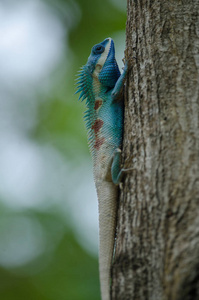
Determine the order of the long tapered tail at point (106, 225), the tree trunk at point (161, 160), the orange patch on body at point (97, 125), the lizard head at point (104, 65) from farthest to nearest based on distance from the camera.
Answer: the lizard head at point (104, 65) < the orange patch on body at point (97, 125) < the long tapered tail at point (106, 225) < the tree trunk at point (161, 160)

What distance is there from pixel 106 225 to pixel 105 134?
1.01 m

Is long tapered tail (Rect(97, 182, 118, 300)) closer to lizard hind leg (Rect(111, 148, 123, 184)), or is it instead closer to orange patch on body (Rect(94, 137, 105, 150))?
lizard hind leg (Rect(111, 148, 123, 184))

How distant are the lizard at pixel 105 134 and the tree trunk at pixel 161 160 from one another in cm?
35

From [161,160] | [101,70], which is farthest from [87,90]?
[161,160]

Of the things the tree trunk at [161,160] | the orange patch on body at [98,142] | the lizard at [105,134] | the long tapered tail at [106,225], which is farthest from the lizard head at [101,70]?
the long tapered tail at [106,225]

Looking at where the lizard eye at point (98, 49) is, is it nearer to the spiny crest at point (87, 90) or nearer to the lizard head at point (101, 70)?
the lizard head at point (101, 70)

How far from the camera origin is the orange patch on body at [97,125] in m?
4.58

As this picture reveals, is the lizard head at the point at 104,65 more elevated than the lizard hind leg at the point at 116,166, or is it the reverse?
the lizard head at the point at 104,65

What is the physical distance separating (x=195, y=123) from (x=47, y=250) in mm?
5533

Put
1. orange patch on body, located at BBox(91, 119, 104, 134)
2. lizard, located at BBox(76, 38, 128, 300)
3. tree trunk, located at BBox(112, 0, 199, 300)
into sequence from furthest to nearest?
orange patch on body, located at BBox(91, 119, 104, 134) → lizard, located at BBox(76, 38, 128, 300) → tree trunk, located at BBox(112, 0, 199, 300)

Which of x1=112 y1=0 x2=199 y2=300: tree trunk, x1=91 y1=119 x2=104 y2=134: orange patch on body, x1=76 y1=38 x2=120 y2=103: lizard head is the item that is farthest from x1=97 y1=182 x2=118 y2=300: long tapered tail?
x1=76 y1=38 x2=120 y2=103: lizard head

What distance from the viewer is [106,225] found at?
150 inches

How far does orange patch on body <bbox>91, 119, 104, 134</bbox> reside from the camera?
4577mm

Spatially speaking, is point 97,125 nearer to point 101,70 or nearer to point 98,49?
point 101,70
